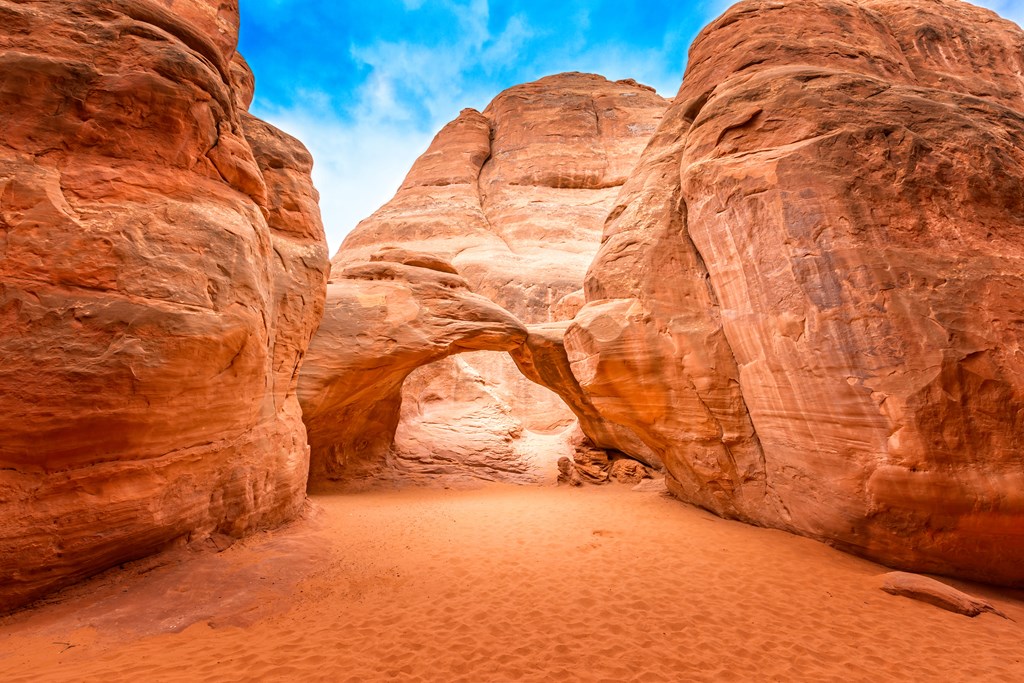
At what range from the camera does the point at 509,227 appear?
29.5 metres

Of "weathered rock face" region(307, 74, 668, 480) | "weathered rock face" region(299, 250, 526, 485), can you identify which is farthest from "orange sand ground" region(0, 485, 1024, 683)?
"weathered rock face" region(307, 74, 668, 480)

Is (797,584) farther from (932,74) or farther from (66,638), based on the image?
(932,74)

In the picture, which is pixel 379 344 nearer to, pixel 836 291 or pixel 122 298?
pixel 122 298

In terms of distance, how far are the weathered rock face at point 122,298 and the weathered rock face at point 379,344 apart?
131 inches

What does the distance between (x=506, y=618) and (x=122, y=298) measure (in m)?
5.33

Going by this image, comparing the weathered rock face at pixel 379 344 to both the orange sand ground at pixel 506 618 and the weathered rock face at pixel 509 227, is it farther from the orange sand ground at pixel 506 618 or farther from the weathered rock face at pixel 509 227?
the orange sand ground at pixel 506 618

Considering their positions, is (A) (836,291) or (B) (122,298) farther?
(A) (836,291)

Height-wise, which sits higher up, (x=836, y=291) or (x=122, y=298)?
(x=836, y=291)

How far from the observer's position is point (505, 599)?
521 centimetres

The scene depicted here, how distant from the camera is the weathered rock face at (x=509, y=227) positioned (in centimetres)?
1570

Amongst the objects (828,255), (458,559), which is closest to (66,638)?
(458,559)

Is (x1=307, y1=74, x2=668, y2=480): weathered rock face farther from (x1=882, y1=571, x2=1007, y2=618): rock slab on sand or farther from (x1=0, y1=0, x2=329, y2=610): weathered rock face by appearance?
(x1=882, y1=571, x2=1007, y2=618): rock slab on sand

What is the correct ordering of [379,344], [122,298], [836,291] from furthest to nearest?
[379,344] < [836,291] < [122,298]

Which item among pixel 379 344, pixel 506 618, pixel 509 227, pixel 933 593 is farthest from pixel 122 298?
pixel 509 227
